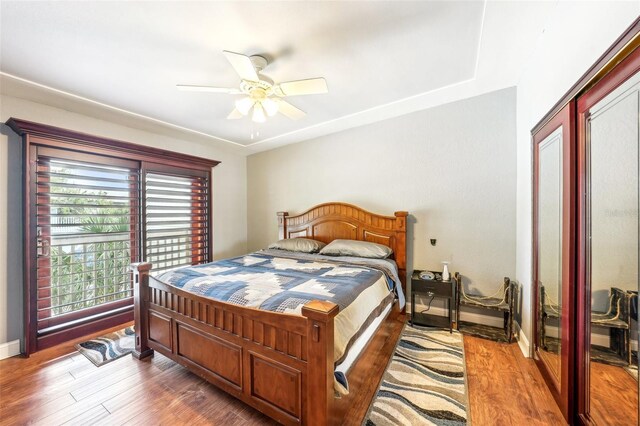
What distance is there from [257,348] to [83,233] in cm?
278

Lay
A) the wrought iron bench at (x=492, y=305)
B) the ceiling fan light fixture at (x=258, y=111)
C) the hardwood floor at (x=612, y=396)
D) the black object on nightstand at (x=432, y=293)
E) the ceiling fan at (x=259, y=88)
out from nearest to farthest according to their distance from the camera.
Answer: the hardwood floor at (x=612, y=396) < the ceiling fan at (x=259, y=88) < the ceiling fan light fixture at (x=258, y=111) < the wrought iron bench at (x=492, y=305) < the black object on nightstand at (x=432, y=293)

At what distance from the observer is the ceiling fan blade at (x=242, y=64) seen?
5.38 ft

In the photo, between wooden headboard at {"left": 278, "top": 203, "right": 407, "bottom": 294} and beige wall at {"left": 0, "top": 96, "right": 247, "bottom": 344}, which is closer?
beige wall at {"left": 0, "top": 96, "right": 247, "bottom": 344}

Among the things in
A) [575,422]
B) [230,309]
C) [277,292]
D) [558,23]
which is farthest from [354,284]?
[558,23]

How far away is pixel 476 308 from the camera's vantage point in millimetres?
2910

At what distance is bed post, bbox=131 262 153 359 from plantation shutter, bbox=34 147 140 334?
1132mm

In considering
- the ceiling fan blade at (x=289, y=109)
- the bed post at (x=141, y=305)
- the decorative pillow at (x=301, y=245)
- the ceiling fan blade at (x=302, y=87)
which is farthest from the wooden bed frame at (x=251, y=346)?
the ceiling fan blade at (x=289, y=109)

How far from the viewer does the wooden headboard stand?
10.5 feet

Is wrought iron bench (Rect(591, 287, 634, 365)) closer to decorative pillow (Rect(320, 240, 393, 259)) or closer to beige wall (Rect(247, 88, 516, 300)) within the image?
beige wall (Rect(247, 88, 516, 300))

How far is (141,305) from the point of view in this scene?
7.52 feet

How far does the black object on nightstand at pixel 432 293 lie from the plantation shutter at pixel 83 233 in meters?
3.68

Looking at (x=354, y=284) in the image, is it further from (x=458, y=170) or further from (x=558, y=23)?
(x=558, y=23)

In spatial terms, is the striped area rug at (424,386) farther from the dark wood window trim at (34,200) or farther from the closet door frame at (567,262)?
the dark wood window trim at (34,200)

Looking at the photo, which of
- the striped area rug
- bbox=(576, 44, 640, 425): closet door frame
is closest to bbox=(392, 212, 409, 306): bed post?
the striped area rug
